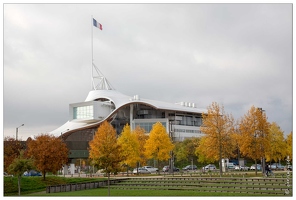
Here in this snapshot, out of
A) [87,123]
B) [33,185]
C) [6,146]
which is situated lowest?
[33,185]

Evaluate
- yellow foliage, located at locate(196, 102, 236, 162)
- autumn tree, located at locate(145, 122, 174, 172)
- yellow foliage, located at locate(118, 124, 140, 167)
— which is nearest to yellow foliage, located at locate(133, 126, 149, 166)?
yellow foliage, located at locate(118, 124, 140, 167)

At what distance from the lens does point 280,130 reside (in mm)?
65750

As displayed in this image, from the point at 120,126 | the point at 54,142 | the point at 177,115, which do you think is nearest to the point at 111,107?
the point at 120,126

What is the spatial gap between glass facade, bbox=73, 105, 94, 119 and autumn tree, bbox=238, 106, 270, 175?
68.6 metres

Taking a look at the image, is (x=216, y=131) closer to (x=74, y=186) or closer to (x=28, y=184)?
(x=74, y=186)

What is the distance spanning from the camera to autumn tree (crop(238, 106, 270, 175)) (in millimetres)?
46844

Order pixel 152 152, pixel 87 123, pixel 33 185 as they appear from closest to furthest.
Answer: pixel 33 185, pixel 152 152, pixel 87 123

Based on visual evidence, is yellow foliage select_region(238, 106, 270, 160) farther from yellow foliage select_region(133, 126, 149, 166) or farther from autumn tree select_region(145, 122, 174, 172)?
yellow foliage select_region(133, 126, 149, 166)

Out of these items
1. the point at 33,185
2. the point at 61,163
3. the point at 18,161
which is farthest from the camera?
the point at 61,163

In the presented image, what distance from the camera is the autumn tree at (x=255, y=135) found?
46844mm

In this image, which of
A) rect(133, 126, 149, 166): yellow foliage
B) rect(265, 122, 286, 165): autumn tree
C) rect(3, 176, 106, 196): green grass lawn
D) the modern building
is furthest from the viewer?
the modern building

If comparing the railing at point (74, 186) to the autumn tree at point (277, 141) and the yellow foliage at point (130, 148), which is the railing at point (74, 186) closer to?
the yellow foliage at point (130, 148)

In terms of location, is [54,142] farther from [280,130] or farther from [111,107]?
[111,107]

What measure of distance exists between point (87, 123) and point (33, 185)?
2836 inches
